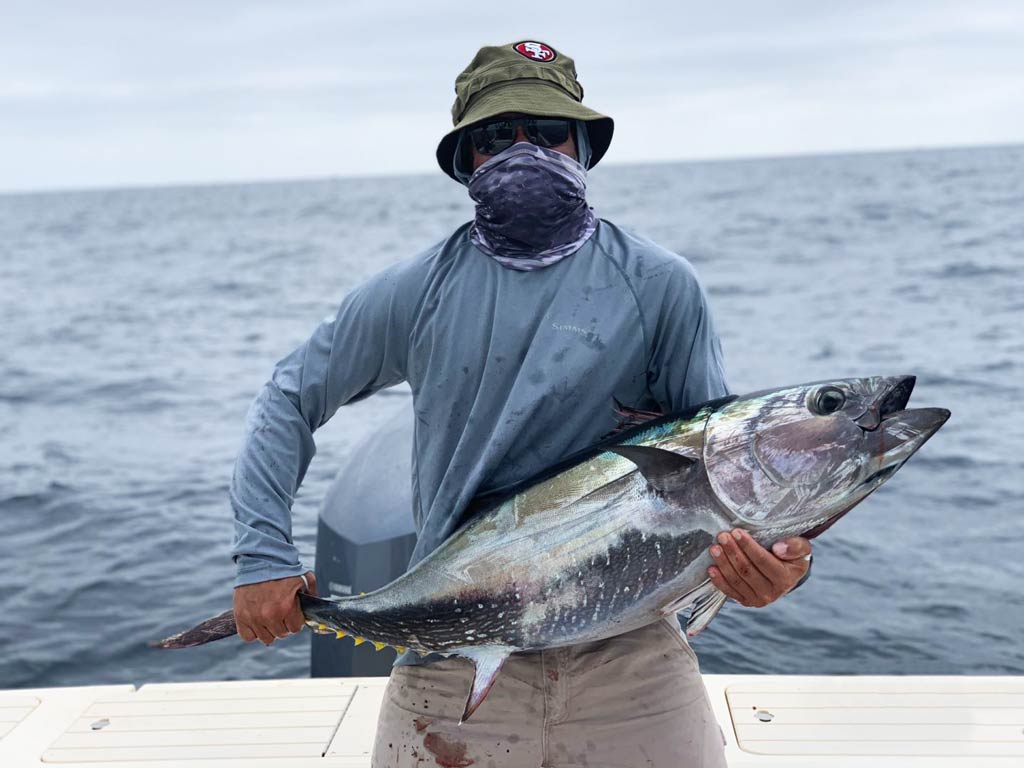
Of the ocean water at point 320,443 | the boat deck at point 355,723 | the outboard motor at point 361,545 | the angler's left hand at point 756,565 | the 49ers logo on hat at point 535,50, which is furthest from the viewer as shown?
the ocean water at point 320,443

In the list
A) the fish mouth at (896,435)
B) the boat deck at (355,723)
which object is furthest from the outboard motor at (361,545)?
the fish mouth at (896,435)

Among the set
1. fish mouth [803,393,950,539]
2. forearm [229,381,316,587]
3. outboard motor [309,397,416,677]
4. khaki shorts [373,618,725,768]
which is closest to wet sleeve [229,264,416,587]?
forearm [229,381,316,587]

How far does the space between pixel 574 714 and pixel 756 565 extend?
59 cm

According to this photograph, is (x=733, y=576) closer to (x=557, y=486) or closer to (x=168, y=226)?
(x=557, y=486)

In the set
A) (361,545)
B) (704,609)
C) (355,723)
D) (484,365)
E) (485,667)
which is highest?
(484,365)

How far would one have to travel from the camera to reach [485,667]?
220 centimetres

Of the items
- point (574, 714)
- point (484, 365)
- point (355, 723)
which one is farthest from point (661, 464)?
point (355, 723)

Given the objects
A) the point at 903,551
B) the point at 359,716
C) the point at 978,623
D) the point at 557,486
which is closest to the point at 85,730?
the point at 359,716

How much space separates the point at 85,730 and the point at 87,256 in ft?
136

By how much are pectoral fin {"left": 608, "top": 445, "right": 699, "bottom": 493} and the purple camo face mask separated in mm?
525

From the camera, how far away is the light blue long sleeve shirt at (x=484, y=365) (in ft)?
7.52

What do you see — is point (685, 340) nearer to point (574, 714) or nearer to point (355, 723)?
point (574, 714)

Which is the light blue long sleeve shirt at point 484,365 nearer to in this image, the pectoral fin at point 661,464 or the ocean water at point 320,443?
the pectoral fin at point 661,464

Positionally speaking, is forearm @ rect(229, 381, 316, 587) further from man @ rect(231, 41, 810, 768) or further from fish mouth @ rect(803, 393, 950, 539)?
fish mouth @ rect(803, 393, 950, 539)
